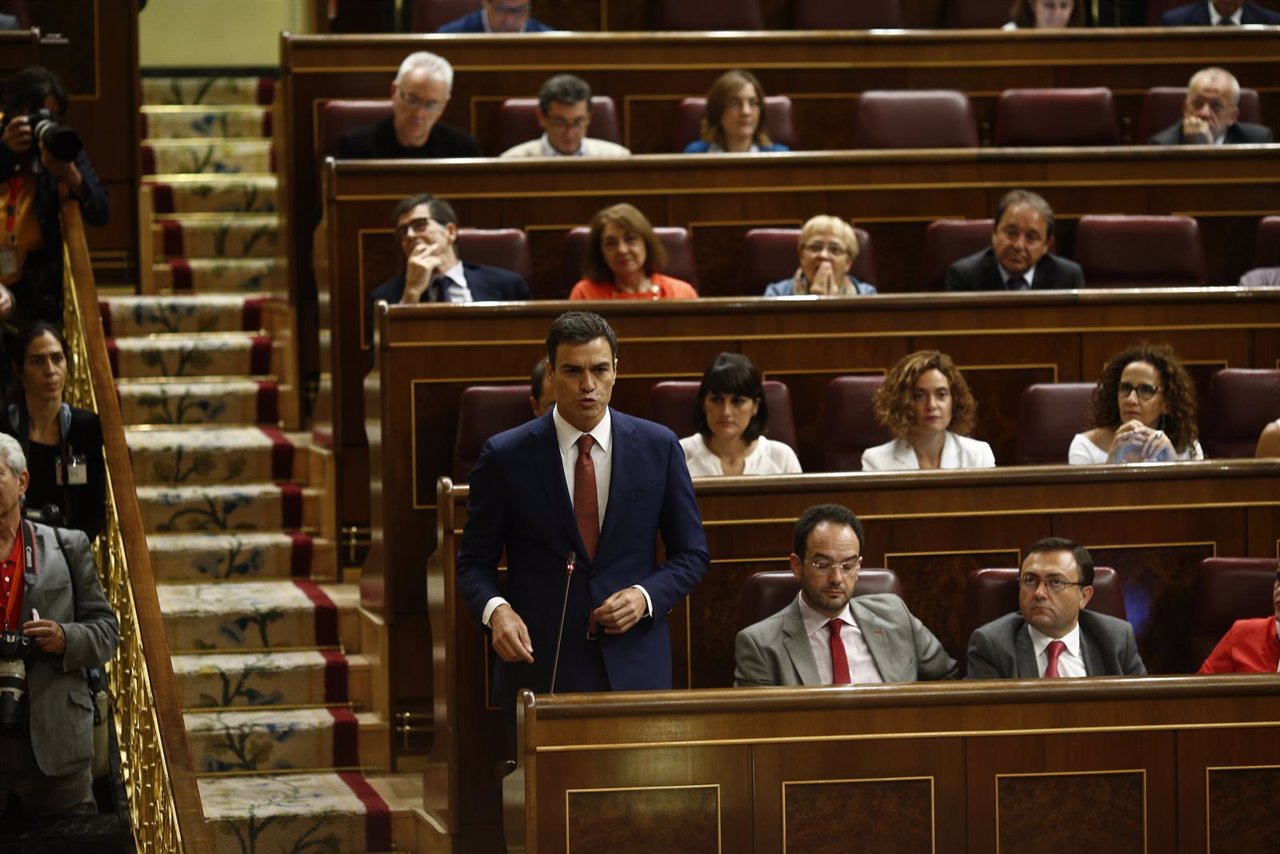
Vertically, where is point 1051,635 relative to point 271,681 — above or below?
above

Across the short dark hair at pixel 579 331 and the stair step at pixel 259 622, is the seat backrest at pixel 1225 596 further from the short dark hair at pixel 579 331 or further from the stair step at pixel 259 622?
the stair step at pixel 259 622

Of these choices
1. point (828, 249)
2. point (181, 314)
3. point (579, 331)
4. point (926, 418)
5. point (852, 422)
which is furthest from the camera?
point (181, 314)

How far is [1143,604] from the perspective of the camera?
10.2 feet

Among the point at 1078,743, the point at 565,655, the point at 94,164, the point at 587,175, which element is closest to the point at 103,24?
the point at 94,164

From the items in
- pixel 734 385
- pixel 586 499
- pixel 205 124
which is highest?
pixel 205 124

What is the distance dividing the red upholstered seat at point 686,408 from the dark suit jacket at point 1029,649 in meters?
0.63

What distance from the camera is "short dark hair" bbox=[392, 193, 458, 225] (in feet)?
11.8

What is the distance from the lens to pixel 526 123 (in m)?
4.43

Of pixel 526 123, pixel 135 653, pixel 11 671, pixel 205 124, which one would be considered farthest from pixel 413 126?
pixel 11 671

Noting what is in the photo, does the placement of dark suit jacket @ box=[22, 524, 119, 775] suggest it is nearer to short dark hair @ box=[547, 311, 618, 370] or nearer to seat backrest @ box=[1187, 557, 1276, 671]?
short dark hair @ box=[547, 311, 618, 370]

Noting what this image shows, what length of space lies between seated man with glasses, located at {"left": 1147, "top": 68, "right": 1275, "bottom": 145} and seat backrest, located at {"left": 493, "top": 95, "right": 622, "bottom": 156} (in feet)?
3.79

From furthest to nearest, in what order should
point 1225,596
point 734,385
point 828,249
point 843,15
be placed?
point 843,15, point 828,249, point 734,385, point 1225,596

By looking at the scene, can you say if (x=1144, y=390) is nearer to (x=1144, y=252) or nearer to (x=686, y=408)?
(x=686, y=408)

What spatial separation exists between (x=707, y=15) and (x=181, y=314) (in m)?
1.54
